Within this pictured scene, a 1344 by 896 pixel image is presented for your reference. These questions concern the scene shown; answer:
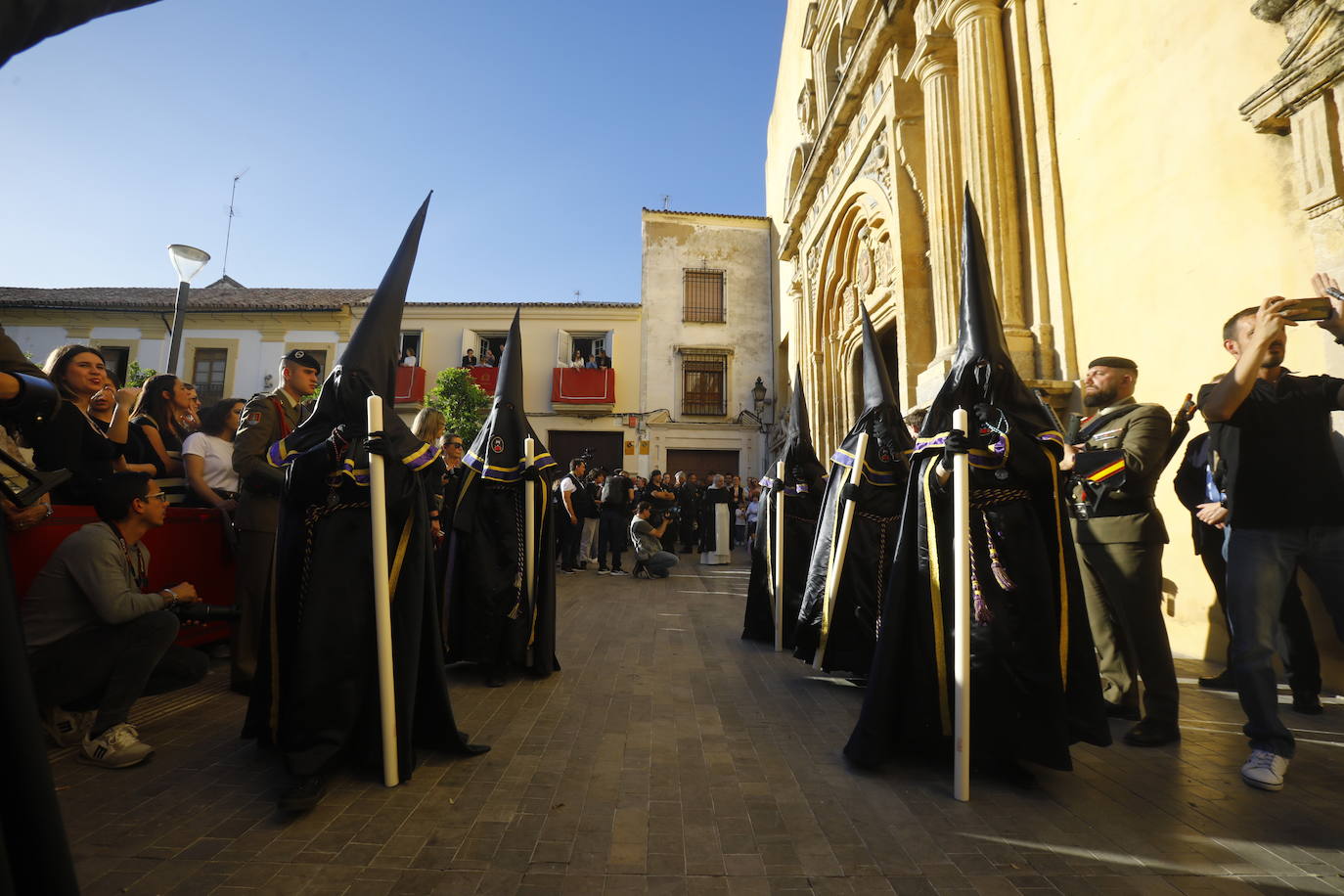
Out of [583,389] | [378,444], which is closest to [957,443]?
[378,444]

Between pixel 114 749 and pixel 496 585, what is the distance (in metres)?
2.17

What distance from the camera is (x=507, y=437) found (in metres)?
4.97

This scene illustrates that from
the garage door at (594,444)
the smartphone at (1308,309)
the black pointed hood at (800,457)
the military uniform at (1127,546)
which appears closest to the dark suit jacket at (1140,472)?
the military uniform at (1127,546)

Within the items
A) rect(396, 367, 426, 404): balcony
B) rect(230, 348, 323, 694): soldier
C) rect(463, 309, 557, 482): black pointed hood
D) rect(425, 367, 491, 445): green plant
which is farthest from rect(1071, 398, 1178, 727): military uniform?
rect(396, 367, 426, 404): balcony

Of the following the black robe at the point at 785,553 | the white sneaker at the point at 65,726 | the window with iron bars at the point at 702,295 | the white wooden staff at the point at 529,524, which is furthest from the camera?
the window with iron bars at the point at 702,295

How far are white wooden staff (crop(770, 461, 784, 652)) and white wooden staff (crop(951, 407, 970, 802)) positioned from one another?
2865 mm

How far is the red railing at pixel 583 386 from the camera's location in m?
24.4

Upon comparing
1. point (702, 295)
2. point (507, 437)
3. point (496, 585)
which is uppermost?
point (702, 295)

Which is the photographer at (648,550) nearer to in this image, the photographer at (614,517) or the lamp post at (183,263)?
the photographer at (614,517)

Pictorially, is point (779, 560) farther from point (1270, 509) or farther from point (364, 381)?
point (364, 381)

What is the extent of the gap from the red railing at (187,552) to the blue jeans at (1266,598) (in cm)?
599

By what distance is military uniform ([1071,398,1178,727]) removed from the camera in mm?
3611

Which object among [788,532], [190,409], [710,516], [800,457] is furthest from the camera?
[710,516]

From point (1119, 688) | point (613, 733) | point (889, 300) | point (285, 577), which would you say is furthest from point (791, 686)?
point (889, 300)
